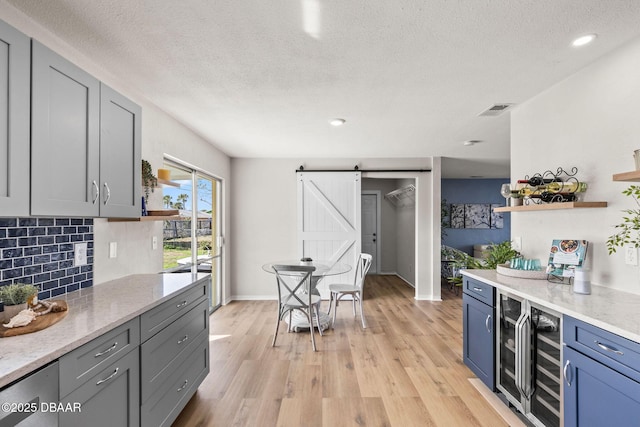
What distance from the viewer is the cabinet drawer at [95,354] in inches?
44.9

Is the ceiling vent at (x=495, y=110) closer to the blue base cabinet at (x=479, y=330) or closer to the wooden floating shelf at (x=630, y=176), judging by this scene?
the wooden floating shelf at (x=630, y=176)

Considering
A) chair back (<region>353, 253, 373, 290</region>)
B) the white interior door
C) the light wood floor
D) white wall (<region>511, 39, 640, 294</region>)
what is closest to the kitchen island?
the light wood floor

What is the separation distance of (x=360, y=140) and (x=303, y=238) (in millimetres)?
1929

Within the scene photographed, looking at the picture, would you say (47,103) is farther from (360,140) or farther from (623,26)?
(360,140)

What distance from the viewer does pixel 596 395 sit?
1427mm

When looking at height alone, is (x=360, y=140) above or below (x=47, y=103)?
above

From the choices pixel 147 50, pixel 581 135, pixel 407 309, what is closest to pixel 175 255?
pixel 147 50

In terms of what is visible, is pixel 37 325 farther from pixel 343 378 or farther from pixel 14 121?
pixel 343 378

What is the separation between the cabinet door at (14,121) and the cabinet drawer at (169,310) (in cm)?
75

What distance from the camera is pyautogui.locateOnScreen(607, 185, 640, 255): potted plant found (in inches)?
65.6

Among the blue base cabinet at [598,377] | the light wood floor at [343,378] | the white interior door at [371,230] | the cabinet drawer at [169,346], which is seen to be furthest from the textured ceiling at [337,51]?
the white interior door at [371,230]

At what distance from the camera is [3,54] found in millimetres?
1188

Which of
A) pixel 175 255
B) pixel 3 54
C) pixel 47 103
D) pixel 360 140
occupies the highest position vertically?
pixel 360 140

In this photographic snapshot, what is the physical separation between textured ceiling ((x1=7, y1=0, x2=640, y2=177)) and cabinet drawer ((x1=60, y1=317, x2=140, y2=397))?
5.12 ft
